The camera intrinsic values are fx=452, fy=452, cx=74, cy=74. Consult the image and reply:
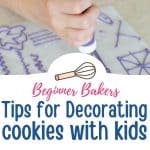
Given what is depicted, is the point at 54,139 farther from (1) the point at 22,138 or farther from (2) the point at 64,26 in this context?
(2) the point at 64,26

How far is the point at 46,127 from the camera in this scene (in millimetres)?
576

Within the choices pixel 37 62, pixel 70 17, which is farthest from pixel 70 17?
pixel 37 62

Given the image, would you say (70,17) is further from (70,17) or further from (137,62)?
(137,62)

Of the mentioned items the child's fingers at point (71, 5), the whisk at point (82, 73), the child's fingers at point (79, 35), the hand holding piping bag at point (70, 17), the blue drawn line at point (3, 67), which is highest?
the child's fingers at point (71, 5)

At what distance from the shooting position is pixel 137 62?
0.71 m

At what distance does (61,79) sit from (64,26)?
0.11 metres

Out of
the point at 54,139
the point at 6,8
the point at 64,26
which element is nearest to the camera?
the point at 54,139

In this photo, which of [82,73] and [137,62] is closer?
[82,73]

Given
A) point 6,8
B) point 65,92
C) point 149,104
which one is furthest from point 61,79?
point 6,8

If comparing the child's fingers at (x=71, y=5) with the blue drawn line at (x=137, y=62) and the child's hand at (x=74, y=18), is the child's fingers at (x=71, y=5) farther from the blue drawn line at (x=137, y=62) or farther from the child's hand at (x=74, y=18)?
the blue drawn line at (x=137, y=62)

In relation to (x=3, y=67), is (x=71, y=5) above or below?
above

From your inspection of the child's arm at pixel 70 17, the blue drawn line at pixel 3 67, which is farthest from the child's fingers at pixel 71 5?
the blue drawn line at pixel 3 67

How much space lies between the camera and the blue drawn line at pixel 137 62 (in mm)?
694

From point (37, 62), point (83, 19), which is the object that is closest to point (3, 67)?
point (37, 62)
